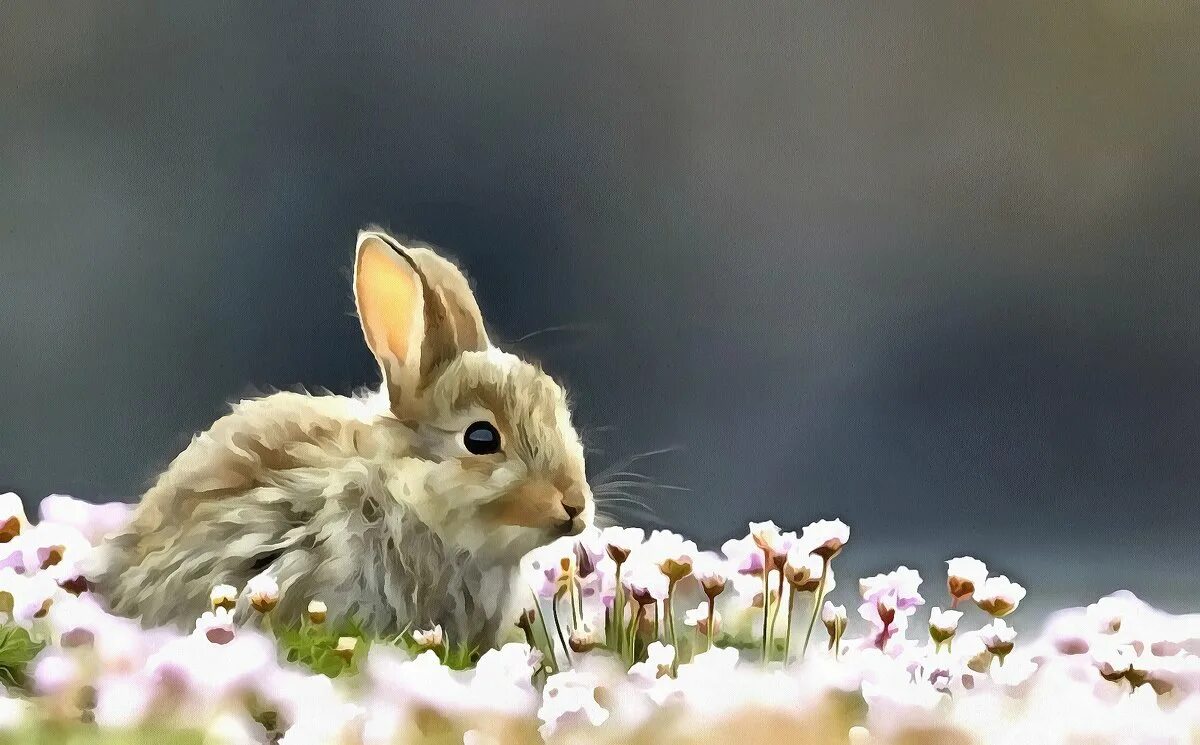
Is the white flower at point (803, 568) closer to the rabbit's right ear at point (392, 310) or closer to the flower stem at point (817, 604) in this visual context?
the flower stem at point (817, 604)

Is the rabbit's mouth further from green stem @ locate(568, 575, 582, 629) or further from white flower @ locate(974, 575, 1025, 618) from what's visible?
white flower @ locate(974, 575, 1025, 618)

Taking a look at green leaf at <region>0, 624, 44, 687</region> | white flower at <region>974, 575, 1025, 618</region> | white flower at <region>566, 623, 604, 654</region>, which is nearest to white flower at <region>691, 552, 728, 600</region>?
white flower at <region>566, 623, 604, 654</region>

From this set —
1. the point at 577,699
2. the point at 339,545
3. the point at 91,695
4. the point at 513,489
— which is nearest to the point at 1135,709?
the point at 577,699

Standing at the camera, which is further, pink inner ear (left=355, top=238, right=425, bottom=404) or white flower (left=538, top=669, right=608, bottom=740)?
pink inner ear (left=355, top=238, right=425, bottom=404)

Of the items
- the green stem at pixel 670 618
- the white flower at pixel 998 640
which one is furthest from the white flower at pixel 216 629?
the white flower at pixel 998 640

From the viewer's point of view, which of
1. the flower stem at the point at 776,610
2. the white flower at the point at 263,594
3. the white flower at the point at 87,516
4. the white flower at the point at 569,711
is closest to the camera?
the white flower at the point at 569,711

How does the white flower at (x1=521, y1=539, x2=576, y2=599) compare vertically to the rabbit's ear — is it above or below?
below

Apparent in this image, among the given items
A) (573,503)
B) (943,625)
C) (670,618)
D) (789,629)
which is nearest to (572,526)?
(573,503)
